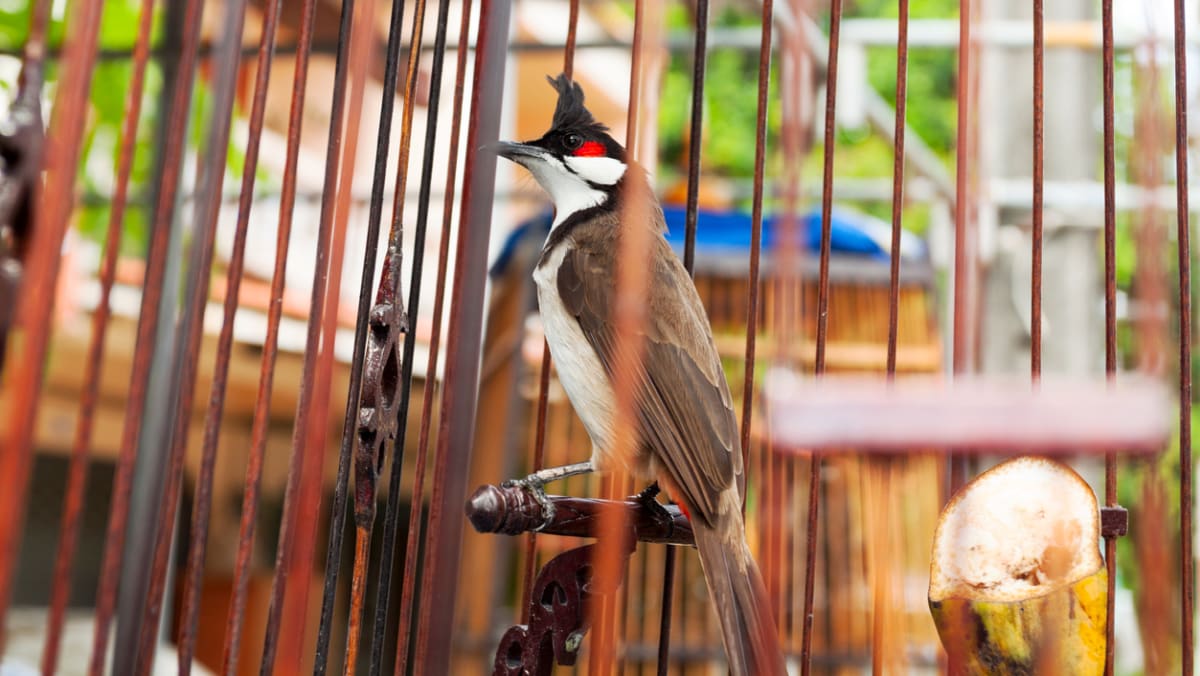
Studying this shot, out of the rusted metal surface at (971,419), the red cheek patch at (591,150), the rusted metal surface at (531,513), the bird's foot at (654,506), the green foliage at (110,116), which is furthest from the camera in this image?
the green foliage at (110,116)

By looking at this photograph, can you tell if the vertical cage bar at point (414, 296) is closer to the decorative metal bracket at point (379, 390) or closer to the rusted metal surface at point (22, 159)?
the decorative metal bracket at point (379, 390)

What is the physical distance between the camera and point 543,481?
4.15 feet

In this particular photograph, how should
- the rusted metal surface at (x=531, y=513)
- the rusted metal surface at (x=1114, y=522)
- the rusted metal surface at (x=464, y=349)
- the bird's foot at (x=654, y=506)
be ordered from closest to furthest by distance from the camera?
the rusted metal surface at (x=464, y=349) → the rusted metal surface at (x=531, y=513) → the rusted metal surface at (x=1114, y=522) → the bird's foot at (x=654, y=506)

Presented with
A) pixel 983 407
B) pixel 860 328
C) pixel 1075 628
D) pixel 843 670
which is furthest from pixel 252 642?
pixel 983 407

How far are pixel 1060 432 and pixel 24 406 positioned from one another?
64cm

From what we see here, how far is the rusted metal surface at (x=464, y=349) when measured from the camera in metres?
0.89

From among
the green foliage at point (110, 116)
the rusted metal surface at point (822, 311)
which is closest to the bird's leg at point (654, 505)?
the rusted metal surface at point (822, 311)

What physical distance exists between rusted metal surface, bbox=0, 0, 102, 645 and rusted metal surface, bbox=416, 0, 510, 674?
31cm

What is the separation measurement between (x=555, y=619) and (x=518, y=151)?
766mm

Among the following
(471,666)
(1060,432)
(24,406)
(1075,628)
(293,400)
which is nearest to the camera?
(1060,432)

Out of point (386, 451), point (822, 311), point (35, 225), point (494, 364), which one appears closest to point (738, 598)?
point (822, 311)

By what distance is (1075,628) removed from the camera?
854mm

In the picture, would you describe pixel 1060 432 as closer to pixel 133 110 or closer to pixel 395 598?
pixel 133 110

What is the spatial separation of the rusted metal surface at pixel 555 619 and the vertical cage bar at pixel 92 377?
15.9 inches
